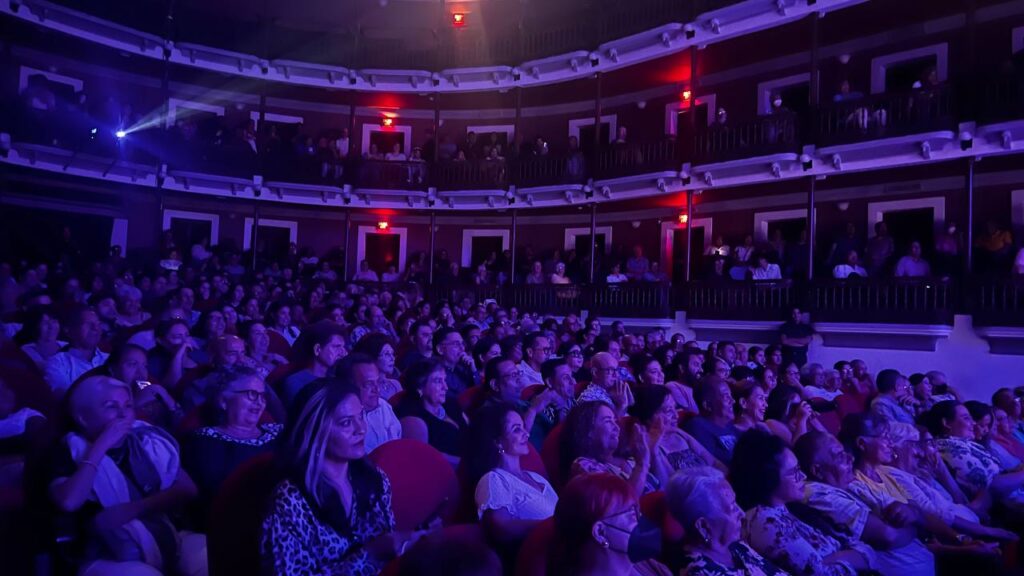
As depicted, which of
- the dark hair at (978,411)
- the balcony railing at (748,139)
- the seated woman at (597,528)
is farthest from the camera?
the balcony railing at (748,139)

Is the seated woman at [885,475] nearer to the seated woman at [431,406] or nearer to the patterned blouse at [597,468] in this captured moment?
the patterned blouse at [597,468]

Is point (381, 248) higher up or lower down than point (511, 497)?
higher up

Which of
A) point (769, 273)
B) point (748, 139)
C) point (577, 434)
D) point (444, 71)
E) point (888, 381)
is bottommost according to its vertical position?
point (577, 434)

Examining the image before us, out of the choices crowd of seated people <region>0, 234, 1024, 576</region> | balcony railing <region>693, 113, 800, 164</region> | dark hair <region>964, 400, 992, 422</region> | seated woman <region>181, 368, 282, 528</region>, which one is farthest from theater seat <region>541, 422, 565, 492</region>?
balcony railing <region>693, 113, 800, 164</region>

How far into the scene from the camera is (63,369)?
473 centimetres

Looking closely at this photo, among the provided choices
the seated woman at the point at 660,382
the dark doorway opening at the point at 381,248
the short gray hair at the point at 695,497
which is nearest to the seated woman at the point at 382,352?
the seated woman at the point at 660,382

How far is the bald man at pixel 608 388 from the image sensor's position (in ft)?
15.9

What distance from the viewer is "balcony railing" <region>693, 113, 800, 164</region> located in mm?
13094

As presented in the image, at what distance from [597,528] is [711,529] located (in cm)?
62

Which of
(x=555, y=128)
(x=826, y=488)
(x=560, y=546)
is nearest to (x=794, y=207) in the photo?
(x=555, y=128)

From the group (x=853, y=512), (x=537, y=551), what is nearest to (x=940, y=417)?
(x=853, y=512)

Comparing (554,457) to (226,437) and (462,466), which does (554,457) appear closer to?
(462,466)

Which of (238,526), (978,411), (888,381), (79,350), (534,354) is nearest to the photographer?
(238,526)

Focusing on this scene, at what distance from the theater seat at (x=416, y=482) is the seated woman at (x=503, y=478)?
0.37ft
